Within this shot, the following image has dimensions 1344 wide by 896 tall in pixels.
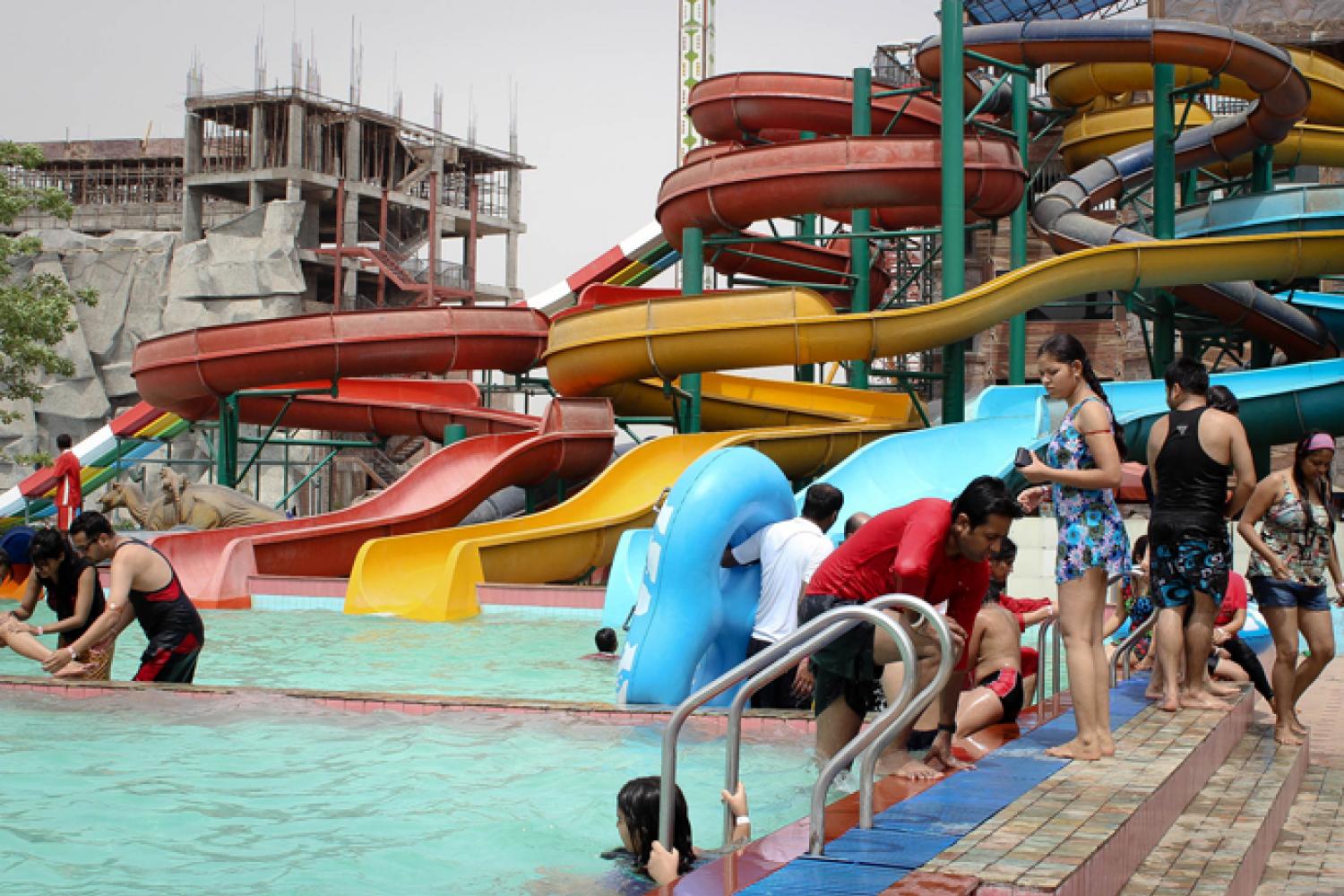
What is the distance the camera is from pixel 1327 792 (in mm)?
6207

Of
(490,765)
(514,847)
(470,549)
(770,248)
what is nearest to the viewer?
(514,847)

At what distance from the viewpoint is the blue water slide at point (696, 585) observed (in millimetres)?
7453

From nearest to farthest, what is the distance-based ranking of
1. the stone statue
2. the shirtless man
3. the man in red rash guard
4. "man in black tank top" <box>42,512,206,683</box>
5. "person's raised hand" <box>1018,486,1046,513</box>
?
the man in red rash guard
"person's raised hand" <box>1018,486,1046,513</box>
the shirtless man
"man in black tank top" <box>42,512,206,683</box>
the stone statue

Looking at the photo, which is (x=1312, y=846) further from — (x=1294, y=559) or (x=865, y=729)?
(x=865, y=729)

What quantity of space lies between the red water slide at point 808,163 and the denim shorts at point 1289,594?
12009 millimetres

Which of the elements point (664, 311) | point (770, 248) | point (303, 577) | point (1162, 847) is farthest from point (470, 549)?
point (770, 248)

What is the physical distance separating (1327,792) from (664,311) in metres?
12.1

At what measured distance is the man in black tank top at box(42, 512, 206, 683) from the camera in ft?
25.2

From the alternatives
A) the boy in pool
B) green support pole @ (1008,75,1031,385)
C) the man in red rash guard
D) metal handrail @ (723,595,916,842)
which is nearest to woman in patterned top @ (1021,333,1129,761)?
the man in red rash guard

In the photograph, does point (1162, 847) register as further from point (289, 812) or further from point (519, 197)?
point (519, 197)

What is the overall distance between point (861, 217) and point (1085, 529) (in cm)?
1691

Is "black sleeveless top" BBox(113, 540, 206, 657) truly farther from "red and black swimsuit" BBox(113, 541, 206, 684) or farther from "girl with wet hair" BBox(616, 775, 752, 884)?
"girl with wet hair" BBox(616, 775, 752, 884)

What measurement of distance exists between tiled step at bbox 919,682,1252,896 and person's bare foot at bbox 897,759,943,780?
29cm

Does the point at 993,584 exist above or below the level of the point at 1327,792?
above
